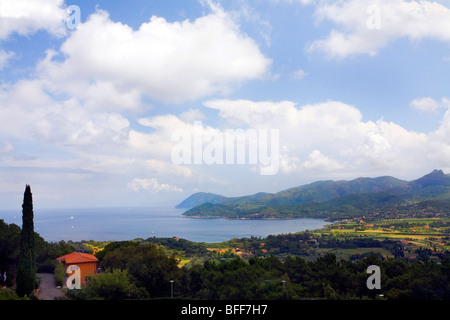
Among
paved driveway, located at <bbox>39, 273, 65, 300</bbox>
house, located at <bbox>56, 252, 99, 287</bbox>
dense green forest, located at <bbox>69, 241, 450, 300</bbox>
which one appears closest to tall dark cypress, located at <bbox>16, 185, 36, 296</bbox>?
paved driveway, located at <bbox>39, 273, 65, 300</bbox>

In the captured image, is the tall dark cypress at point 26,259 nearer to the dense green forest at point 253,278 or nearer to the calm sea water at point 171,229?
the dense green forest at point 253,278

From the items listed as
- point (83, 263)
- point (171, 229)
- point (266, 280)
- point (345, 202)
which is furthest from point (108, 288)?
point (345, 202)

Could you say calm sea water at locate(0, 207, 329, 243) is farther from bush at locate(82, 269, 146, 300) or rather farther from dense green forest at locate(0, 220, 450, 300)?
bush at locate(82, 269, 146, 300)

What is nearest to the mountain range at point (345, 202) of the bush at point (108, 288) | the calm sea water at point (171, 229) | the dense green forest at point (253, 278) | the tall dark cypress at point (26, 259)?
the calm sea water at point (171, 229)

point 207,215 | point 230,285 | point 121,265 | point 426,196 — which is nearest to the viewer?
point 230,285
